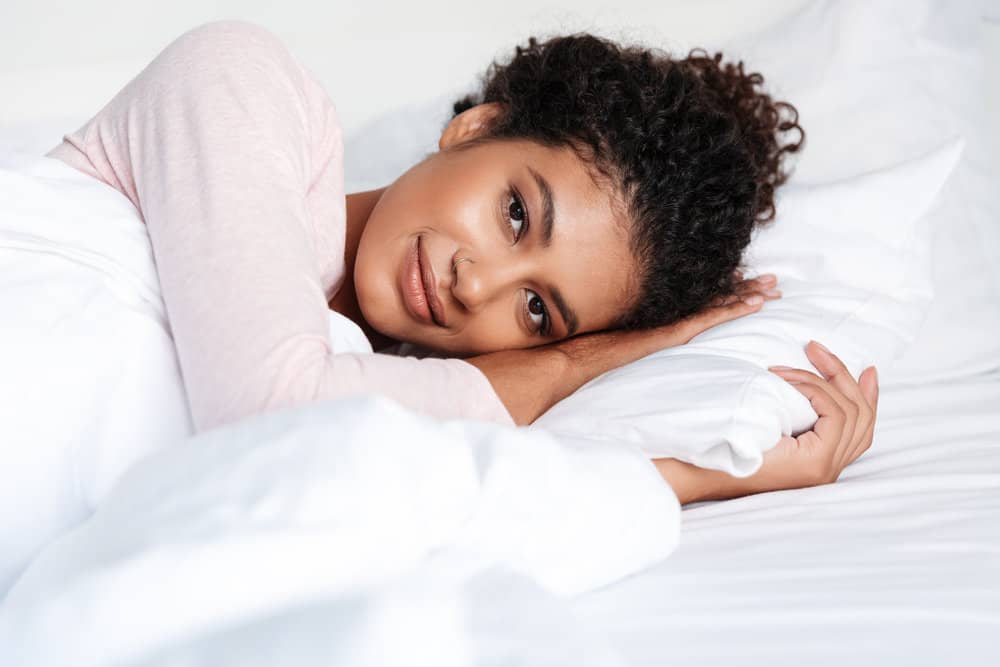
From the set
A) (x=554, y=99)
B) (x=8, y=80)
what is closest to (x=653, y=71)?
(x=554, y=99)

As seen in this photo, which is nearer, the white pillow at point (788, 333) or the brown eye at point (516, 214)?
the white pillow at point (788, 333)

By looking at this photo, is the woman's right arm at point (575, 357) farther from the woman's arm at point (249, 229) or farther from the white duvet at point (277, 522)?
the white duvet at point (277, 522)

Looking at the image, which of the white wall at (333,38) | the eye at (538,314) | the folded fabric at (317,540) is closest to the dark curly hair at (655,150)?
the eye at (538,314)

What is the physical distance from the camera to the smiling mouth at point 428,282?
3.79 feet

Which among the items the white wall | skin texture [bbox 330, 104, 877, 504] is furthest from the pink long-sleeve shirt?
the white wall

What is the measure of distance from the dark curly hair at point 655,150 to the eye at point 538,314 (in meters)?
0.11

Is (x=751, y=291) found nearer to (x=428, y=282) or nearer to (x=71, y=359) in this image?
(x=428, y=282)

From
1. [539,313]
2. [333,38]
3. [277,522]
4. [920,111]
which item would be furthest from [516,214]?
[333,38]

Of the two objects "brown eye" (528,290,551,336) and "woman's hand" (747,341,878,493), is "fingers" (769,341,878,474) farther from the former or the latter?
"brown eye" (528,290,551,336)

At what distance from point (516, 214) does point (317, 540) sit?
0.67 meters

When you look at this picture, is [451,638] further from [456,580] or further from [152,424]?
[152,424]

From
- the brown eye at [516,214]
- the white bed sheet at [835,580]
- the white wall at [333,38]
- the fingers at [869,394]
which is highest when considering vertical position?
the white wall at [333,38]

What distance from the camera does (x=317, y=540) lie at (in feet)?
1.90

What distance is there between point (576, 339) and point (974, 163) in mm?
778
